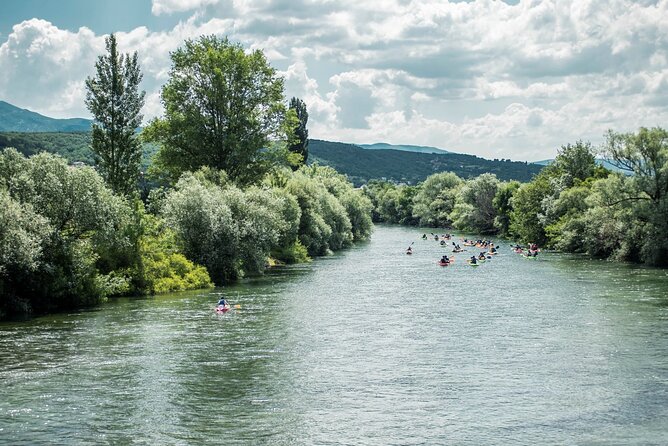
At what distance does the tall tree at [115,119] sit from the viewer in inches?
2227

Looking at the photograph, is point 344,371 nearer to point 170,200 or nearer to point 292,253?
point 170,200

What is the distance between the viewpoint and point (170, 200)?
186 ft

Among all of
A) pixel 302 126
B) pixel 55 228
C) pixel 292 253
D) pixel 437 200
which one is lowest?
pixel 292 253

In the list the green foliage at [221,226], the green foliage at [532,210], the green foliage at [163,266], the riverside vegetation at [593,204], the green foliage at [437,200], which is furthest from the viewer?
the green foliage at [437,200]

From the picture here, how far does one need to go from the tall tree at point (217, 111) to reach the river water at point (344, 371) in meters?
24.7

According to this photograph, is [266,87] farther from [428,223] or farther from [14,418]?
[428,223]

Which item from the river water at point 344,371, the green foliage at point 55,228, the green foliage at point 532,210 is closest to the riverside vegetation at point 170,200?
the green foliage at point 55,228

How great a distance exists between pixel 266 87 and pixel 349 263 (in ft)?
64.2

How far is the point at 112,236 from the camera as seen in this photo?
149ft

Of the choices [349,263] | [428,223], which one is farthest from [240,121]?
[428,223]

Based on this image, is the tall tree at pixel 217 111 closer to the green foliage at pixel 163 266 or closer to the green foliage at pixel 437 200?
the green foliage at pixel 163 266

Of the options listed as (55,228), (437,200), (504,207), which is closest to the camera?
(55,228)

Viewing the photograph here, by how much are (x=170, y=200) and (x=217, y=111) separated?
677 inches

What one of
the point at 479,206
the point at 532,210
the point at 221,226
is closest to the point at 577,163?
the point at 532,210
